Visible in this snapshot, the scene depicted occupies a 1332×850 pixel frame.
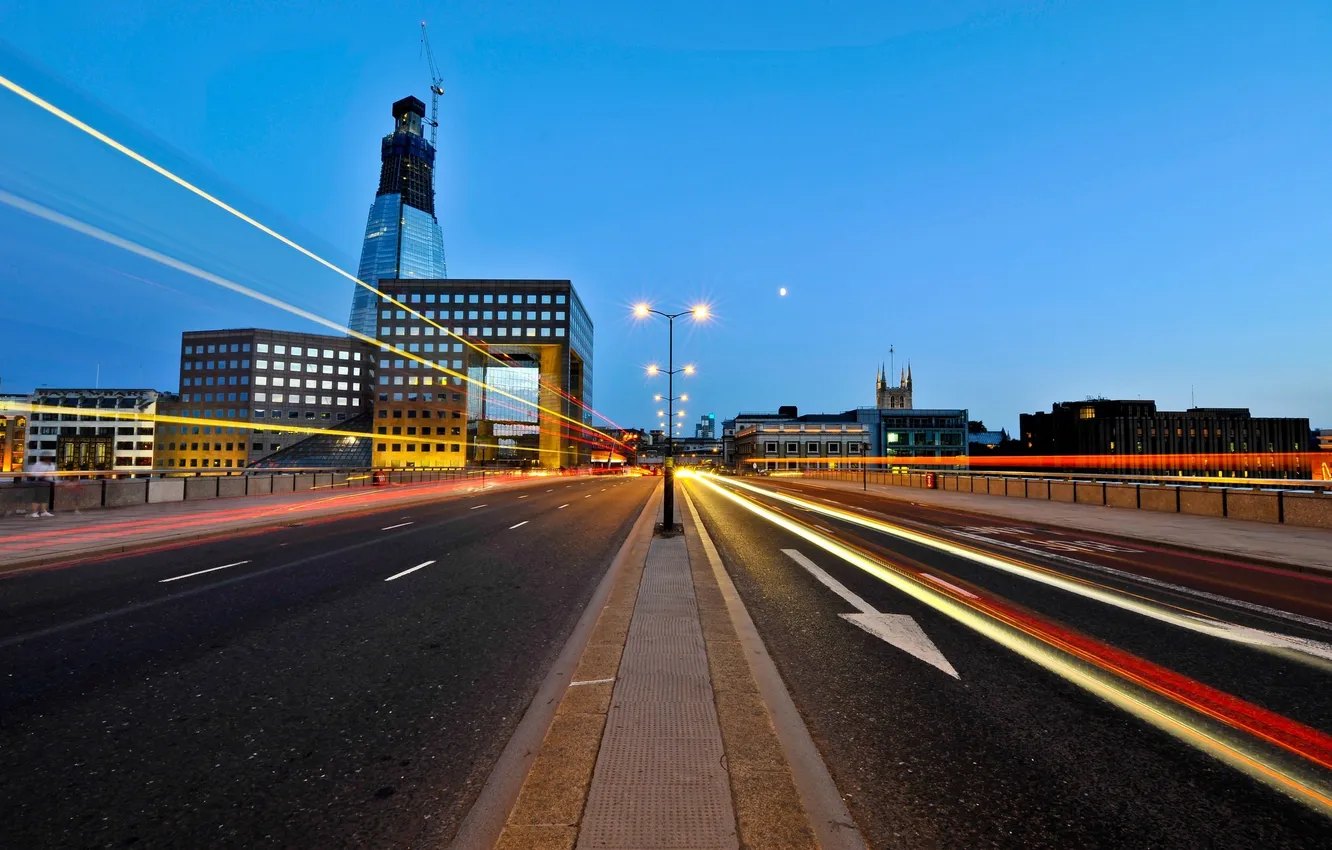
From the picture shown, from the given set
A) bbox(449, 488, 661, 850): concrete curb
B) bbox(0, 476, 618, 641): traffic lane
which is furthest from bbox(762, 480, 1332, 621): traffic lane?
bbox(0, 476, 618, 641): traffic lane

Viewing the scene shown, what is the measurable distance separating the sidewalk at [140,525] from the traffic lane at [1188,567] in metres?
19.6

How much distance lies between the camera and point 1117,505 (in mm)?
24344

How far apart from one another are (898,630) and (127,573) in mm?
12168

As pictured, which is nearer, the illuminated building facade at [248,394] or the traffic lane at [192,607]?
the traffic lane at [192,607]

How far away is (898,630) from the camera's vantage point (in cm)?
679

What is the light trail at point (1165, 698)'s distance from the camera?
357 cm

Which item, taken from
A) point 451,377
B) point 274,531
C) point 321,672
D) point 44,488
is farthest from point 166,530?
point 451,377

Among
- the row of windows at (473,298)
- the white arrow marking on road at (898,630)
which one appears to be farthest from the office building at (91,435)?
the white arrow marking on road at (898,630)

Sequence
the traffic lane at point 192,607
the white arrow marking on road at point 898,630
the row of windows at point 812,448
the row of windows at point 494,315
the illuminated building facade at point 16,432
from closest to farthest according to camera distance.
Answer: the traffic lane at point 192,607
the white arrow marking on road at point 898,630
the illuminated building facade at point 16,432
the row of windows at point 494,315
the row of windows at point 812,448

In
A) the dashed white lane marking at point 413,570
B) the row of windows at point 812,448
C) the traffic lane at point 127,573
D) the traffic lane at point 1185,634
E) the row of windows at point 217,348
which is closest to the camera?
the traffic lane at point 1185,634

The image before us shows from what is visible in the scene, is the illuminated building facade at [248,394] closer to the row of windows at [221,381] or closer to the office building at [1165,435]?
the row of windows at [221,381]

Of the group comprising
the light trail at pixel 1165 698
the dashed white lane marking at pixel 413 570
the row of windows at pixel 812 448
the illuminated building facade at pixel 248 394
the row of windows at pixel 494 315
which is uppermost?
the row of windows at pixel 494 315

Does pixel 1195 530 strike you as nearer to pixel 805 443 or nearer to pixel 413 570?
pixel 413 570

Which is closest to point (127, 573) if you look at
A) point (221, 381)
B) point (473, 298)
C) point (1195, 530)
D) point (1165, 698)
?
point (1165, 698)
